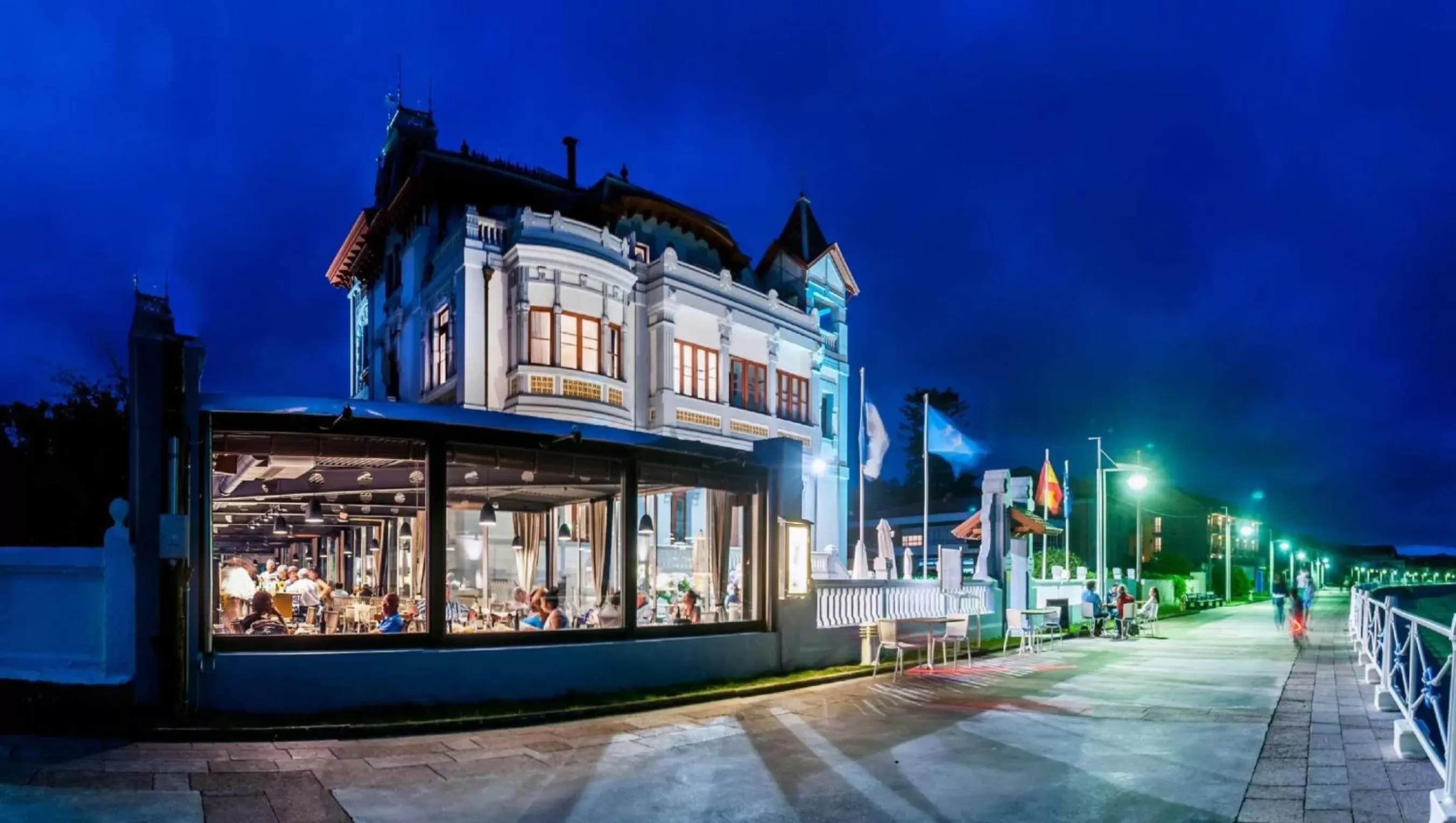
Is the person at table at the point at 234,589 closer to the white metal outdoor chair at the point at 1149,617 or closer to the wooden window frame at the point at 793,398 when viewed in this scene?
the wooden window frame at the point at 793,398

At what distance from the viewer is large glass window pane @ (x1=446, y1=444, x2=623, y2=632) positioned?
13.3 m

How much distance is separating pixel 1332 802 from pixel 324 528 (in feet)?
74.6

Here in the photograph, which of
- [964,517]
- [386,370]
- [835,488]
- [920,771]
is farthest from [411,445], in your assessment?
[964,517]

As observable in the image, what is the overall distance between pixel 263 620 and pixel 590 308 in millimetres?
14906

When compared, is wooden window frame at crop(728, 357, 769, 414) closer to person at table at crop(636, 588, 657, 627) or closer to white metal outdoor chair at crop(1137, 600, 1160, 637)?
white metal outdoor chair at crop(1137, 600, 1160, 637)

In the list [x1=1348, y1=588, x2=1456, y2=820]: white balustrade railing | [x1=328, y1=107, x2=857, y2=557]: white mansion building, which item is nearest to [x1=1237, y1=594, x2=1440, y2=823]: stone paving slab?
[x1=1348, y1=588, x2=1456, y2=820]: white balustrade railing

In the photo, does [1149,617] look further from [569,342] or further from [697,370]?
[569,342]

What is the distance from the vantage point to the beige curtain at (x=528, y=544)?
670 inches

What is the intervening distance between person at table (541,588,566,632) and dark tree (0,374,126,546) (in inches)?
395

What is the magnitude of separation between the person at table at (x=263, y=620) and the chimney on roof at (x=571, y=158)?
21.5 meters

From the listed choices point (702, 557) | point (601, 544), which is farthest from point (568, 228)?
point (601, 544)

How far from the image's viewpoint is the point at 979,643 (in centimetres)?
2147

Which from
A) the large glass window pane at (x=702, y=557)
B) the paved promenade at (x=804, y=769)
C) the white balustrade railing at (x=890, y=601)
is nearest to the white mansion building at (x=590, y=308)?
the large glass window pane at (x=702, y=557)

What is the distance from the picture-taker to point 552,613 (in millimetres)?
13352
